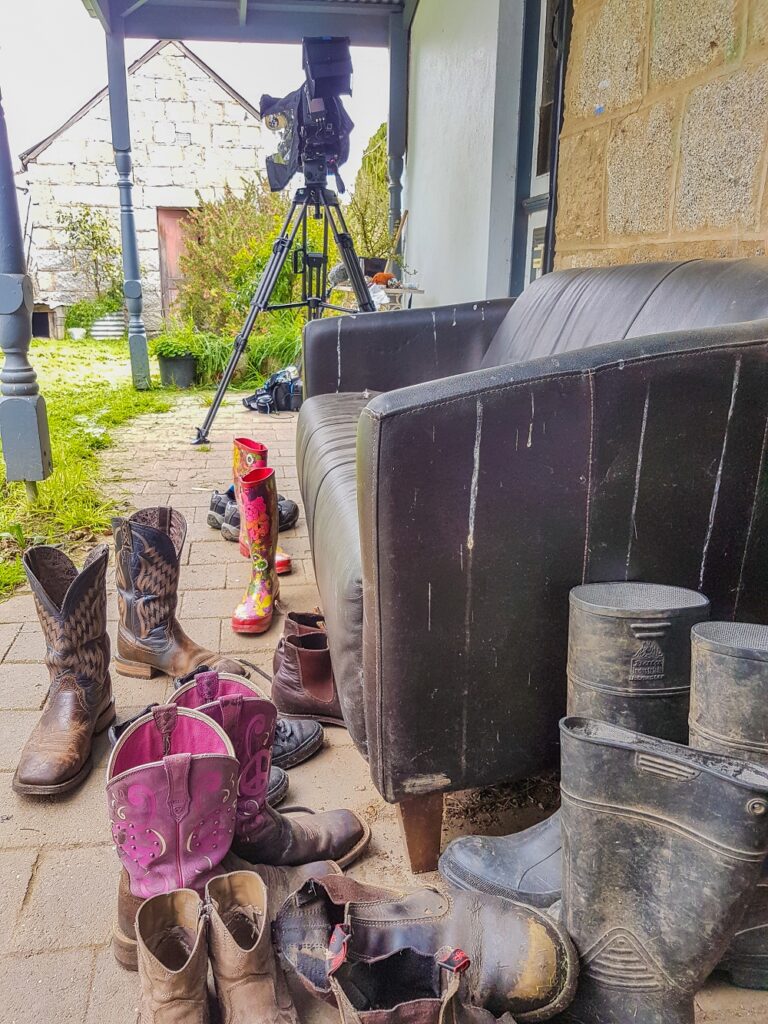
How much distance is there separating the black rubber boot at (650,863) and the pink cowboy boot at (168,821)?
40cm

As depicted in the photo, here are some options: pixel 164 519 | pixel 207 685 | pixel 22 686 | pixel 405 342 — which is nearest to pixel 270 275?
pixel 405 342

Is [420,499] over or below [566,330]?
below

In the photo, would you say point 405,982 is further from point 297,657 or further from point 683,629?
point 297,657

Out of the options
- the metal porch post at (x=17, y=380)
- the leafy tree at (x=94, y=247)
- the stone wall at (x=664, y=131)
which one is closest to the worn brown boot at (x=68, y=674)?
the stone wall at (x=664, y=131)

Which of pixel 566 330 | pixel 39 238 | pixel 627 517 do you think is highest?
pixel 39 238

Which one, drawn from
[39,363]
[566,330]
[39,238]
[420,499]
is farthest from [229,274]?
[420,499]

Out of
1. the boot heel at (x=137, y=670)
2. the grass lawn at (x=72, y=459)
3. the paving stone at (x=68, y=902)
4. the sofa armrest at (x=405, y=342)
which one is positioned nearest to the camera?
the paving stone at (x=68, y=902)

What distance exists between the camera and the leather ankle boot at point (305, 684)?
1.41 m

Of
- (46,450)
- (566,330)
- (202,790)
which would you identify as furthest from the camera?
(46,450)

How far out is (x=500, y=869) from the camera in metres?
0.94

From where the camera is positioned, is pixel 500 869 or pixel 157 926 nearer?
pixel 157 926

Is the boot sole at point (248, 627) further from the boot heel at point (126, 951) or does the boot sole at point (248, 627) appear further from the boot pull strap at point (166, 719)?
the boot heel at point (126, 951)

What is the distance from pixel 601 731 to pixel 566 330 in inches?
47.6

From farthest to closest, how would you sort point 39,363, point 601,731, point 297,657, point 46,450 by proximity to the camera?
1. point 39,363
2. point 46,450
3. point 297,657
4. point 601,731
